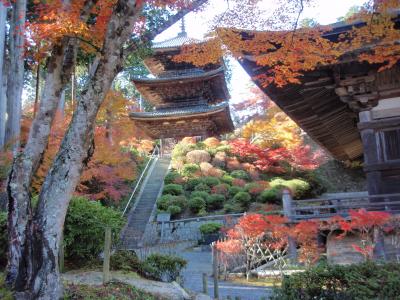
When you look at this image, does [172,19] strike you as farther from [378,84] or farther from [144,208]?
[144,208]

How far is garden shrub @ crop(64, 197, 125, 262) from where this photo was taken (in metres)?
7.45

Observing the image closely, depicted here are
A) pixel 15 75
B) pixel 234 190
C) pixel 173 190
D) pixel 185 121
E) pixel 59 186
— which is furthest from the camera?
pixel 185 121

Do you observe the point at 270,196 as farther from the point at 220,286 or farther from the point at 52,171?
the point at 52,171

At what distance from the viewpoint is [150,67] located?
30156 mm

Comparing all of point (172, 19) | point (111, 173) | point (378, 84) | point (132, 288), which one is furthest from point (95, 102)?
point (111, 173)

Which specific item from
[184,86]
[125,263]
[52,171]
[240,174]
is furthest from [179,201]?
[52,171]

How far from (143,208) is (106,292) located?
1534 centimetres

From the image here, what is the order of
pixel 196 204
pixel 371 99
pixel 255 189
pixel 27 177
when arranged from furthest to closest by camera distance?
pixel 255 189
pixel 196 204
pixel 371 99
pixel 27 177

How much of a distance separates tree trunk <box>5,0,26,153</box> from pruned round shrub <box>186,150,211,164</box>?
11.9 meters

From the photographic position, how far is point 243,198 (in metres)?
19.9

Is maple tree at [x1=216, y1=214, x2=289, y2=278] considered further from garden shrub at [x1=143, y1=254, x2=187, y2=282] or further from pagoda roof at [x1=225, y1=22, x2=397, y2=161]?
pagoda roof at [x1=225, y1=22, x2=397, y2=161]

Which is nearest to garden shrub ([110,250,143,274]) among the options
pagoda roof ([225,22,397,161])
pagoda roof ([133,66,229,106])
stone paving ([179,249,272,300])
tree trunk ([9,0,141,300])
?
stone paving ([179,249,272,300])

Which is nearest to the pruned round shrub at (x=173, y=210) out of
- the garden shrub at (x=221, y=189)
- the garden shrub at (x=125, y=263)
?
the garden shrub at (x=221, y=189)

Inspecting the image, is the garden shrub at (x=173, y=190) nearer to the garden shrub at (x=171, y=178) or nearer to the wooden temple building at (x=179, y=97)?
the garden shrub at (x=171, y=178)
